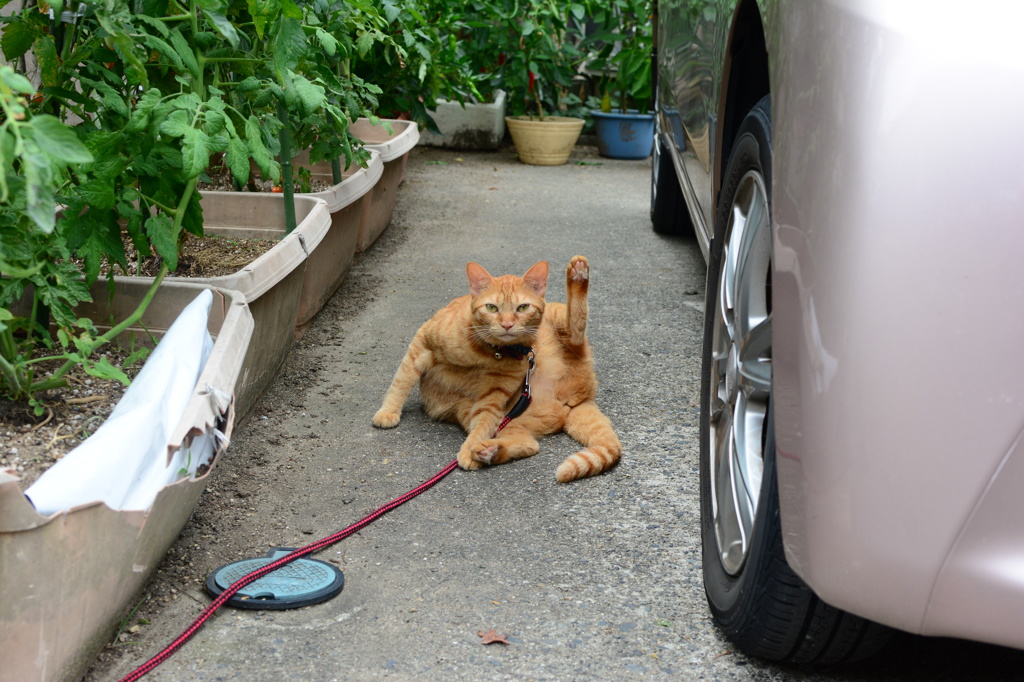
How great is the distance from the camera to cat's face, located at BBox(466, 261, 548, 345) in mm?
3080

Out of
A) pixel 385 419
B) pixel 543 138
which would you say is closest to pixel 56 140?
pixel 385 419

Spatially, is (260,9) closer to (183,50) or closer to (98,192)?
(183,50)

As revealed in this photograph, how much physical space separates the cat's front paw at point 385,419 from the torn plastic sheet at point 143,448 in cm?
84

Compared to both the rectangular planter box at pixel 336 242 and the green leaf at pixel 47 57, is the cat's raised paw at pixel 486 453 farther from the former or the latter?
the green leaf at pixel 47 57

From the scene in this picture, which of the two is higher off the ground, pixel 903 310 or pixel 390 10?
pixel 390 10

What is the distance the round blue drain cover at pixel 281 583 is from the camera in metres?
2.06

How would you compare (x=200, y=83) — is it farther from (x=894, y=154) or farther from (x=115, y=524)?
(x=894, y=154)

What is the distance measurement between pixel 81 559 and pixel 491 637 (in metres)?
0.83

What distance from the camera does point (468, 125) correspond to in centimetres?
877

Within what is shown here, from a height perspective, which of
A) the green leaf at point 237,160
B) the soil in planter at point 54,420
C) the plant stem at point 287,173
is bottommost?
the soil in planter at point 54,420

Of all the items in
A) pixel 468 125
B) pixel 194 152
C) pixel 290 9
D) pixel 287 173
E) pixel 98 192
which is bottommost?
pixel 468 125

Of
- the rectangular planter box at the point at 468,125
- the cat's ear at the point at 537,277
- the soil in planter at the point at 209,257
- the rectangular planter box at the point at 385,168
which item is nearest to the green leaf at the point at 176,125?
the soil in planter at the point at 209,257

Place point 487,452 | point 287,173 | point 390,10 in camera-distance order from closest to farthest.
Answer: point 487,452
point 287,173
point 390,10

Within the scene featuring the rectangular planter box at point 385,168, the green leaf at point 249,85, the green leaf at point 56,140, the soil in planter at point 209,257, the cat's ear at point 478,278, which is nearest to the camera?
the green leaf at point 56,140
